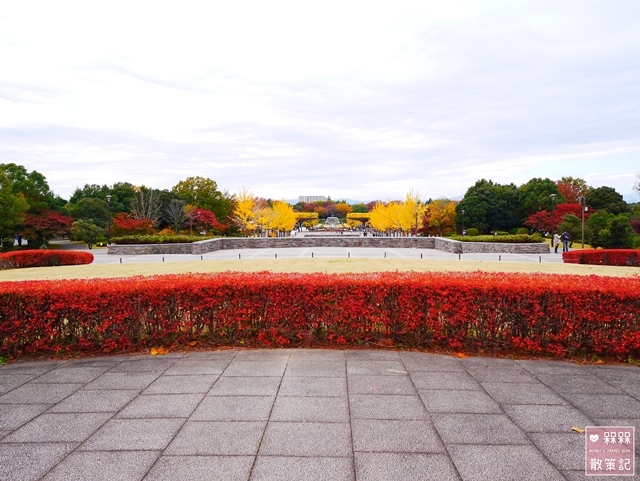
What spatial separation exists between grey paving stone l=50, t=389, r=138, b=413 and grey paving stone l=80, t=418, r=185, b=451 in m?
0.38

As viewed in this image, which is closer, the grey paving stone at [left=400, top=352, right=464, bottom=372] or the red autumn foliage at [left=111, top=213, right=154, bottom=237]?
the grey paving stone at [left=400, top=352, right=464, bottom=372]

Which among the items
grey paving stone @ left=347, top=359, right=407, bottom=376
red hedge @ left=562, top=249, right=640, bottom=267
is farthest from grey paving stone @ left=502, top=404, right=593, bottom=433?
red hedge @ left=562, top=249, right=640, bottom=267

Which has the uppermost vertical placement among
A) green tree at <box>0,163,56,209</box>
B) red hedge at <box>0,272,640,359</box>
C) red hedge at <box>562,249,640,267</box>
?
green tree at <box>0,163,56,209</box>

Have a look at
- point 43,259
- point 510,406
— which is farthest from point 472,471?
point 43,259

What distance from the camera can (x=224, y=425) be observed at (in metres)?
3.92

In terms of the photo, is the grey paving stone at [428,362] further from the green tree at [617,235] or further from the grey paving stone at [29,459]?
the green tree at [617,235]

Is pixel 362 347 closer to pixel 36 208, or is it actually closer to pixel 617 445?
pixel 617 445

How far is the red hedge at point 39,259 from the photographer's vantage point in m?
23.8

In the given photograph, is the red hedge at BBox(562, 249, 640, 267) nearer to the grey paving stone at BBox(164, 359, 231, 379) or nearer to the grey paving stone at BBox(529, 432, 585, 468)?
the grey paving stone at BBox(529, 432, 585, 468)

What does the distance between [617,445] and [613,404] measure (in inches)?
39.4

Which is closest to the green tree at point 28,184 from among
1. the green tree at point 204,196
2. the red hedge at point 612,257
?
the green tree at point 204,196

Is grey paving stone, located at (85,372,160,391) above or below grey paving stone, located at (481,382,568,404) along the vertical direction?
above

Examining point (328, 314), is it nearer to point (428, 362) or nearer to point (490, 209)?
point (428, 362)

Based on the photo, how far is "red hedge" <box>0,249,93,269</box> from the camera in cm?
2381
